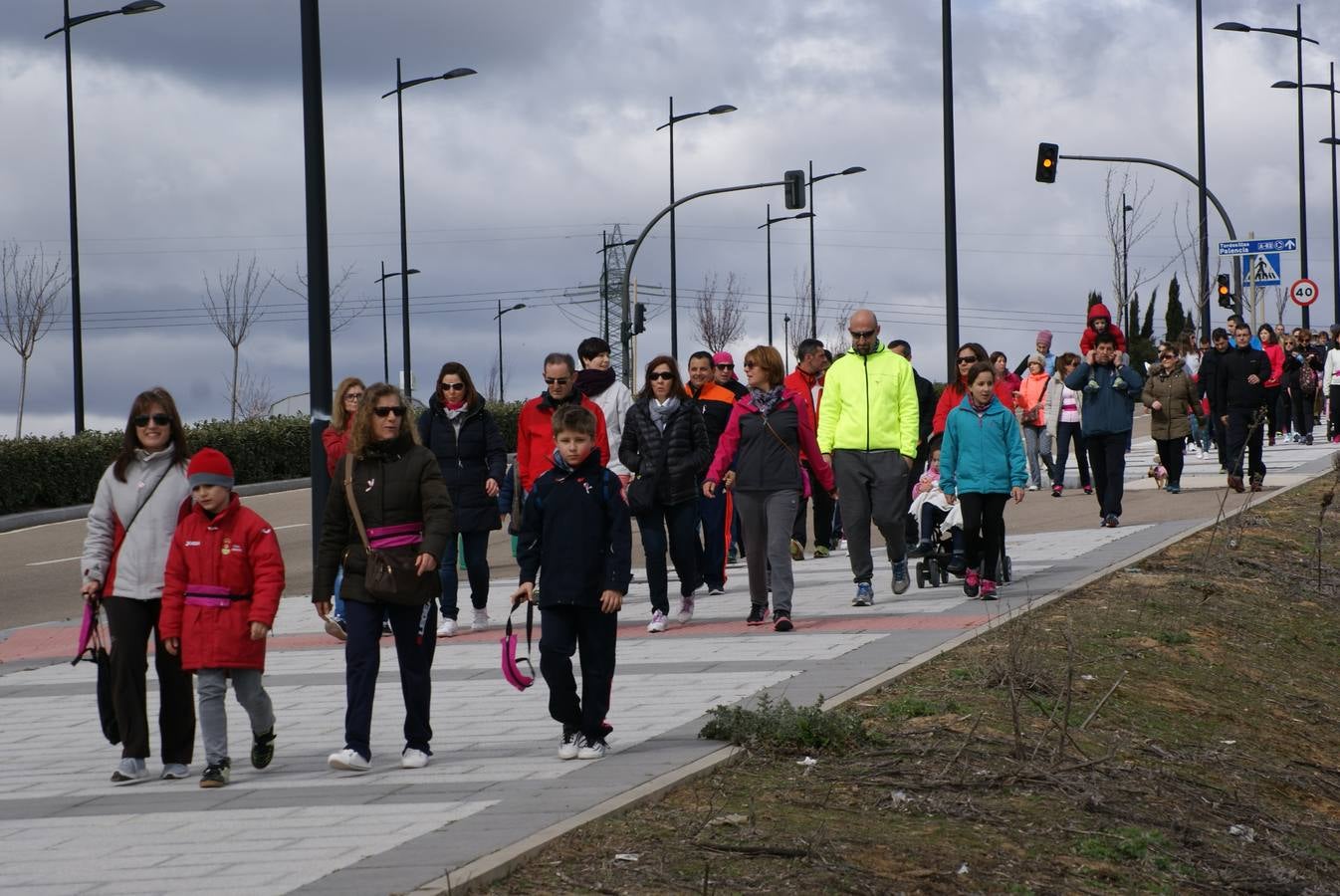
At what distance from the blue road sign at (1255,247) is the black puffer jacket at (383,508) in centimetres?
2688

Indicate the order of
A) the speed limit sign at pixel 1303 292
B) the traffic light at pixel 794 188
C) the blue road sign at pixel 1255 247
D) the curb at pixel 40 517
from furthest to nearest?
the speed limit sign at pixel 1303 292 < the traffic light at pixel 794 188 < the blue road sign at pixel 1255 247 < the curb at pixel 40 517

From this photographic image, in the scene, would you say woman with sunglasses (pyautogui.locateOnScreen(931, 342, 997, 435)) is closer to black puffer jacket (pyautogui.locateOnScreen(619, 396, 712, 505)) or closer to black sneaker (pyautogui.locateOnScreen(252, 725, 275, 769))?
black puffer jacket (pyautogui.locateOnScreen(619, 396, 712, 505))

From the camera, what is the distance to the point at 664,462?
12297 millimetres

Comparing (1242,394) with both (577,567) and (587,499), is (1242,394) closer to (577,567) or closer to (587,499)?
(587,499)

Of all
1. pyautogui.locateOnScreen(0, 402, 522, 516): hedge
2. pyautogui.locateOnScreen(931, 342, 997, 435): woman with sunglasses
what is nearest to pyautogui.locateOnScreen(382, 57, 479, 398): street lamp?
pyautogui.locateOnScreen(0, 402, 522, 516): hedge

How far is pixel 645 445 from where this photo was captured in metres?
12.4

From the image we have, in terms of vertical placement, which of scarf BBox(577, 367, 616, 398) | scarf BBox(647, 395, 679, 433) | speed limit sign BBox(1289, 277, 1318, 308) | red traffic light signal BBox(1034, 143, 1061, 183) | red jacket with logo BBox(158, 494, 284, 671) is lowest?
red jacket with logo BBox(158, 494, 284, 671)

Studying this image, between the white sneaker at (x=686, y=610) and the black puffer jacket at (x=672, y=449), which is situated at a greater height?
the black puffer jacket at (x=672, y=449)

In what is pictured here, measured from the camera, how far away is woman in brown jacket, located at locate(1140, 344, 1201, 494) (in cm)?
2092

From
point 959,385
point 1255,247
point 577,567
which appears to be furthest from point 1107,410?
point 1255,247

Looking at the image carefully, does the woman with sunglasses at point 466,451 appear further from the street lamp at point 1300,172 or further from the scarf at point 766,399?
the street lamp at point 1300,172

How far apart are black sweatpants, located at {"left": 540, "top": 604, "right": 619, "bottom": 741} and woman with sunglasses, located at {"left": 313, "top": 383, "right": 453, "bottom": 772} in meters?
0.49

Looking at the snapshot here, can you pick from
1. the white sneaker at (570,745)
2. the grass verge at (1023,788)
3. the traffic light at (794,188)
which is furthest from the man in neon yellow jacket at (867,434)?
the traffic light at (794,188)

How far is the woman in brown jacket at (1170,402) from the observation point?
20.9m
